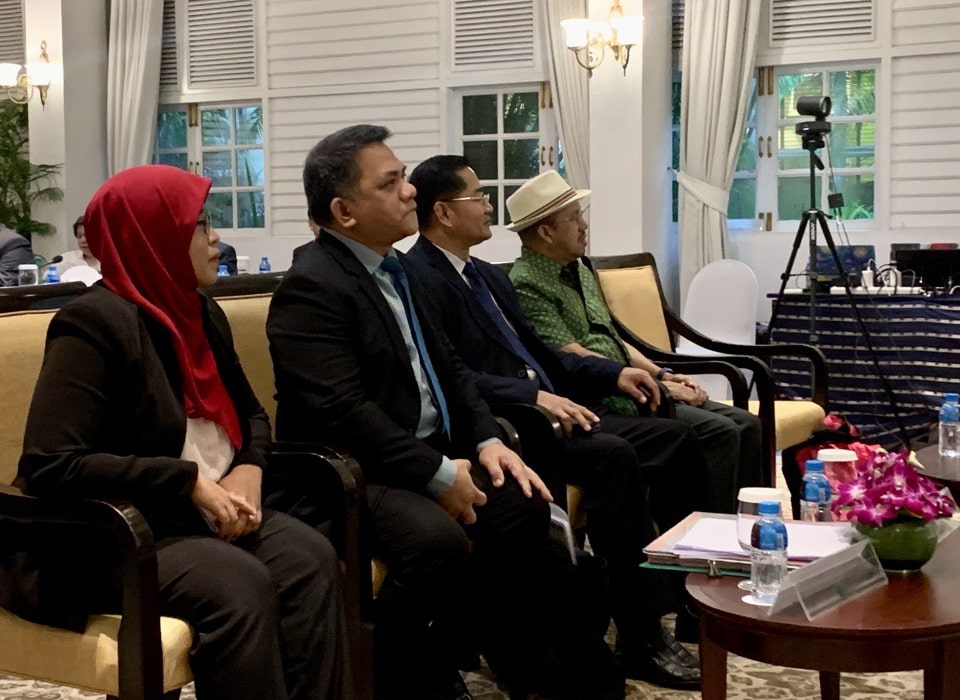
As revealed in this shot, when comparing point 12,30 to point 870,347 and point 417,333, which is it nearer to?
point 870,347

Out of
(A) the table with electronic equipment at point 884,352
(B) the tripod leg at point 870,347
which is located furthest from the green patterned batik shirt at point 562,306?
(A) the table with electronic equipment at point 884,352

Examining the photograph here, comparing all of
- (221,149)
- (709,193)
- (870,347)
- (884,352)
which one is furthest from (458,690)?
(221,149)

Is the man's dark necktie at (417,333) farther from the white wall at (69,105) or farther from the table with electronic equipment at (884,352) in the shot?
the white wall at (69,105)

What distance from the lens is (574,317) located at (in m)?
3.25

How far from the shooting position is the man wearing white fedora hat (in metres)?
3.13

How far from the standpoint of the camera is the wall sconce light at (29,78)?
7.66m

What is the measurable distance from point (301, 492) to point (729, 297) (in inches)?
160

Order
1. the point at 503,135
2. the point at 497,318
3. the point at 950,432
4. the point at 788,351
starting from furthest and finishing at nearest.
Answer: the point at 503,135 < the point at 788,351 < the point at 950,432 < the point at 497,318

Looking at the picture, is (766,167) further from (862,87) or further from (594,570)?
(594,570)

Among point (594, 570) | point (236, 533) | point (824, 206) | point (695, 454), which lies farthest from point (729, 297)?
point (236, 533)

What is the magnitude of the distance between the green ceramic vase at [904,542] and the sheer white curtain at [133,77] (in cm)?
689

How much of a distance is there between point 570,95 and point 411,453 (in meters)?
4.85

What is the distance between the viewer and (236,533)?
1.91m

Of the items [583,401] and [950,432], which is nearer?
[583,401]
